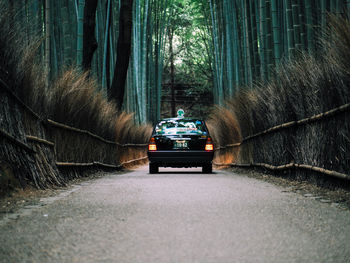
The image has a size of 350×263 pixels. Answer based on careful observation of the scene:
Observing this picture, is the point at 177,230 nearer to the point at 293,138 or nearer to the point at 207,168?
the point at 293,138

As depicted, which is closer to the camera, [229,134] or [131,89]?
[229,134]

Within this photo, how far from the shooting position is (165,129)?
12.6m

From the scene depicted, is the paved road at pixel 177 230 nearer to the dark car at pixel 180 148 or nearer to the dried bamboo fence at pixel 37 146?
the dried bamboo fence at pixel 37 146

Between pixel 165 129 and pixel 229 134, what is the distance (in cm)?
547

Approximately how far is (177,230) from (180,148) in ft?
26.7

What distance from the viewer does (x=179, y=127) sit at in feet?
41.3

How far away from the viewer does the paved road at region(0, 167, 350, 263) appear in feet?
11.0

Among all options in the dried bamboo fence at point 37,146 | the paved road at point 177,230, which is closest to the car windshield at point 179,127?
the dried bamboo fence at point 37,146

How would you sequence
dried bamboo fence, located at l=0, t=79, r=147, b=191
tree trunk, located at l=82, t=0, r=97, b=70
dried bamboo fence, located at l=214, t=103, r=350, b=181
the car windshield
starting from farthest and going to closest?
tree trunk, located at l=82, t=0, r=97, b=70, the car windshield, dried bamboo fence, located at l=214, t=103, r=350, b=181, dried bamboo fence, located at l=0, t=79, r=147, b=191

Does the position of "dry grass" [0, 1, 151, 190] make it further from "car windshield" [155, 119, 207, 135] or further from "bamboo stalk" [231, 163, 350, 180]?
"bamboo stalk" [231, 163, 350, 180]

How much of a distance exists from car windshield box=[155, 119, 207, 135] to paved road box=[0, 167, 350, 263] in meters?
6.16

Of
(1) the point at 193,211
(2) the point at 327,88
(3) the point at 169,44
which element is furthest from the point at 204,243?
(3) the point at 169,44

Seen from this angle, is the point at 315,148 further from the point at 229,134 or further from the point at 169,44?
the point at 169,44

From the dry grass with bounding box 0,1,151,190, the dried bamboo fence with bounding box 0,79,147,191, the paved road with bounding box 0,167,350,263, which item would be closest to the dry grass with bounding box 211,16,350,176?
the paved road with bounding box 0,167,350,263
